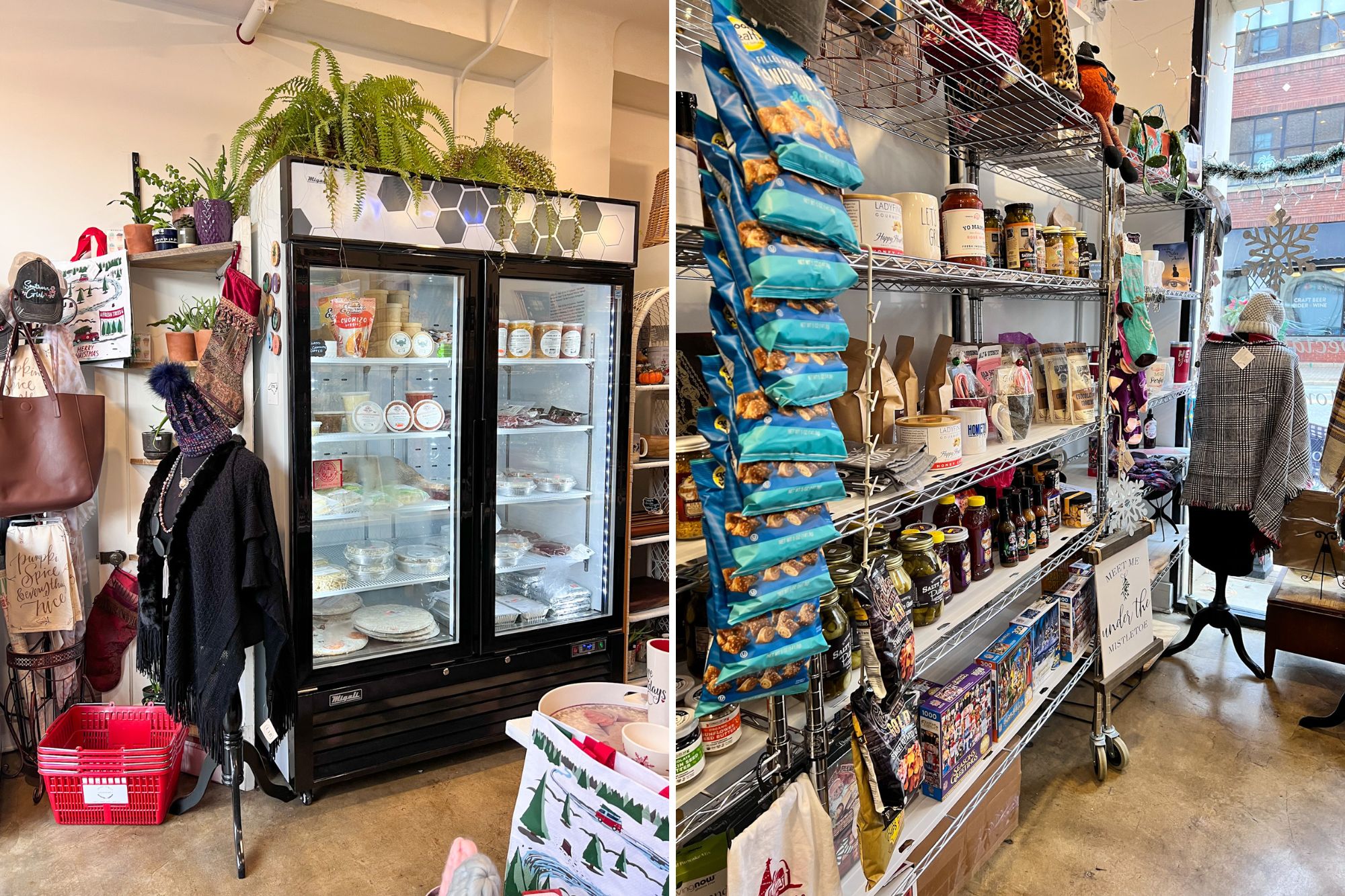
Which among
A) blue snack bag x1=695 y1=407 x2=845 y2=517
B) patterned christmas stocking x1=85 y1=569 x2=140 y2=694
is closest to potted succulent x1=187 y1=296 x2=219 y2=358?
patterned christmas stocking x1=85 y1=569 x2=140 y2=694

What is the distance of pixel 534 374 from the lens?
3.47 m

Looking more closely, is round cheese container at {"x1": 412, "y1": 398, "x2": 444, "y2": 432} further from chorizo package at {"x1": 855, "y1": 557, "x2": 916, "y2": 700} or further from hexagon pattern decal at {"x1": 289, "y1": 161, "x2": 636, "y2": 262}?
chorizo package at {"x1": 855, "y1": 557, "x2": 916, "y2": 700}

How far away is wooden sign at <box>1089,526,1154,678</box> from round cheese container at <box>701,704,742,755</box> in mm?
1850

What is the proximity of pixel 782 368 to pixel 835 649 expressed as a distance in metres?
0.57

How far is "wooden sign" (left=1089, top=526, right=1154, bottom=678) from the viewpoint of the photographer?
9.44ft

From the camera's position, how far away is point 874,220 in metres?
1.69

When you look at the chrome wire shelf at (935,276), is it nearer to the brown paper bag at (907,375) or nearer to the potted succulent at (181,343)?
the brown paper bag at (907,375)

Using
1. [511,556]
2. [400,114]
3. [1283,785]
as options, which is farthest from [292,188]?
[1283,785]

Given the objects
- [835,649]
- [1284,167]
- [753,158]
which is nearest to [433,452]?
[835,649]

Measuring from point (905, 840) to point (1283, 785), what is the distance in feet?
5.73

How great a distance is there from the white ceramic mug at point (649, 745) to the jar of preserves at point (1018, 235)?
63.2 inches

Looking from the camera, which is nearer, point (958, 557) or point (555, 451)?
point (958, 557)

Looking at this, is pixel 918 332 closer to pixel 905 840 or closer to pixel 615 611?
pixel 905 840

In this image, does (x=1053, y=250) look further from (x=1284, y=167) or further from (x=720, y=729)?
(x=1284, y=167)
